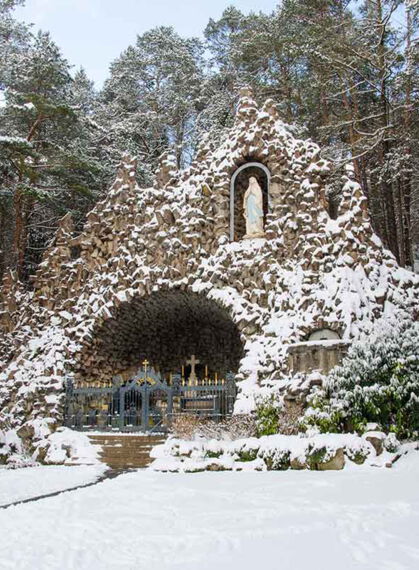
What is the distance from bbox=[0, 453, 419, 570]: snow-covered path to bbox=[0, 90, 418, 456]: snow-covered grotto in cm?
547

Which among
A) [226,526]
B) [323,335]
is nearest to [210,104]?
[323,335]

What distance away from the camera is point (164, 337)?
21250 millimetres

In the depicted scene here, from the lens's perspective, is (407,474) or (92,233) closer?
(407,474)

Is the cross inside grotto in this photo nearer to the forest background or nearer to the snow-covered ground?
the snow-covered ground

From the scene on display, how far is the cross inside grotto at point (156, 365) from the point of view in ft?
51.8

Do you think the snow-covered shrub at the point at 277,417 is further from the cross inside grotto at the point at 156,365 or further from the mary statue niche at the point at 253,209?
the mary statue niche at the point at 253,209

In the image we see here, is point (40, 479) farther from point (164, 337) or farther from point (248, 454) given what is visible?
point (164, 337)

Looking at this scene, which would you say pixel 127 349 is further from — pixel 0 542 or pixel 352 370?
pixel 0 542

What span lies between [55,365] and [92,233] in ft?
14.5

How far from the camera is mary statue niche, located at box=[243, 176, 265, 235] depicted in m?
17.7

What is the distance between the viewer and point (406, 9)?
1789 centimetres

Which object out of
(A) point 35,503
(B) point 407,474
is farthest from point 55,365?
(B) point 407,474

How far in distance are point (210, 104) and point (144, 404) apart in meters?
16.8

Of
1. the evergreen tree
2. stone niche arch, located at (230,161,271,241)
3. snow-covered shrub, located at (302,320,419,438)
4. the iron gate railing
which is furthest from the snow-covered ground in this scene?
the evergreen tree
